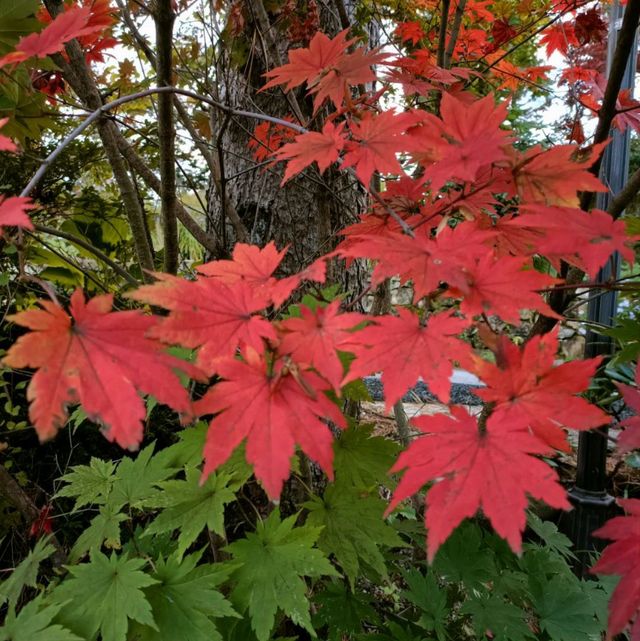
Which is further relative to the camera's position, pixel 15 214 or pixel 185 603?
pixel 185 603

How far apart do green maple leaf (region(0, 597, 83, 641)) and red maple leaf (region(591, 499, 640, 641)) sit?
79cm

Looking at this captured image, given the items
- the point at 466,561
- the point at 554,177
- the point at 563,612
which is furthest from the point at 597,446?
the point at 554,177

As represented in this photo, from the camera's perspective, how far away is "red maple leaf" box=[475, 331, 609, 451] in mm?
513

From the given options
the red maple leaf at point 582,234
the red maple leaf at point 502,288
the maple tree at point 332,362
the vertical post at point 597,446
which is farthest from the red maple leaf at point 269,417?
the vertical post at point 597,446

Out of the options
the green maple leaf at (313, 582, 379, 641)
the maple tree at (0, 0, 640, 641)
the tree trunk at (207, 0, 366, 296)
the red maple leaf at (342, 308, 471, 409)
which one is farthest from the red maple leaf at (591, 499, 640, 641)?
the tree trunk at (207, 0, 366, 296)

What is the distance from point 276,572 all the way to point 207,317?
0.59 m

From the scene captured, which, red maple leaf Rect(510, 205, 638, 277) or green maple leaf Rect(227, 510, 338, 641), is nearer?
red maple leaf Rect(510, 205, 638, 277)

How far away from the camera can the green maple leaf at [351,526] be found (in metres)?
0.94

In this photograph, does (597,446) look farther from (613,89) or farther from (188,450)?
(188,450)

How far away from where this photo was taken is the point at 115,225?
1952 mm

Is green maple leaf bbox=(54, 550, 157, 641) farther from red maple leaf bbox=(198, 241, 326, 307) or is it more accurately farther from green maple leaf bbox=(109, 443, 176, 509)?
red maple leaf bbox=(198, 241, 326, 307)

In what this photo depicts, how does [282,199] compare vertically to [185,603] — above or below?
above

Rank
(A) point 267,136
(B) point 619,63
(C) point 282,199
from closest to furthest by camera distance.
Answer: (B) point 619,63 → (A) point 267,136 → (C) point 282,199

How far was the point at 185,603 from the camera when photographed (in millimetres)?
868
